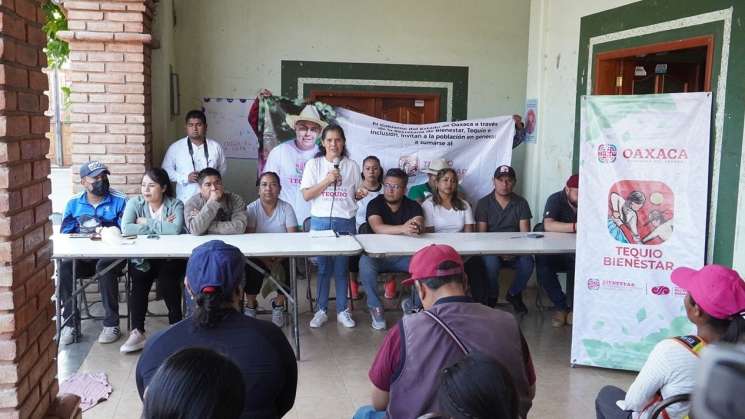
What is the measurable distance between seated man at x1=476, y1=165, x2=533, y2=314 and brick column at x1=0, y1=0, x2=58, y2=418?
383 centimetres

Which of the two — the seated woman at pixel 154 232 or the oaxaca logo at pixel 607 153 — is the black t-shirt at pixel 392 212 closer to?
the seated woman at pixel 154 232

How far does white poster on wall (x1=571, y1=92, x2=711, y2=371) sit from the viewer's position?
417cm

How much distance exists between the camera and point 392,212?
5.48 meters

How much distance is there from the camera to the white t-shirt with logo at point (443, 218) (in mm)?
5605

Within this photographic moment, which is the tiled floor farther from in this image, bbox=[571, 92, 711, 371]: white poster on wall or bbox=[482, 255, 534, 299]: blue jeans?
bbox=[482, 255, 534, 299]: blue jeans

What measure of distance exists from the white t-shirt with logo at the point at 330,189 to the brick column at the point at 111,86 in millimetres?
1415

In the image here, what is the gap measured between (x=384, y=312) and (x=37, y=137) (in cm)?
368

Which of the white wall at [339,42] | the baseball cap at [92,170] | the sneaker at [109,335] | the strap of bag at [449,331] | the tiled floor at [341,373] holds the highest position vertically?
the white wall at [339,42]

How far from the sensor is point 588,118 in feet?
14.2

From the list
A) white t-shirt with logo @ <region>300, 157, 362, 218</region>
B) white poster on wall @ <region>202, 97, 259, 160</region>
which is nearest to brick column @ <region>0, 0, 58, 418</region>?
white t-shirt with logo @ <region>300, 157, 362, 218</region>

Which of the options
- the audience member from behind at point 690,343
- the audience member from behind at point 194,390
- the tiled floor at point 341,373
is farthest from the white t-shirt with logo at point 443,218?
the audience member from behind at point 194,390

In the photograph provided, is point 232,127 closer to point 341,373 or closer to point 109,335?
point 109,335

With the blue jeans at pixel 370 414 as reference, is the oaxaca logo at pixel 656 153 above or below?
above

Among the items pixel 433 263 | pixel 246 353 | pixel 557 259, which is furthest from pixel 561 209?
pixel 246 353
